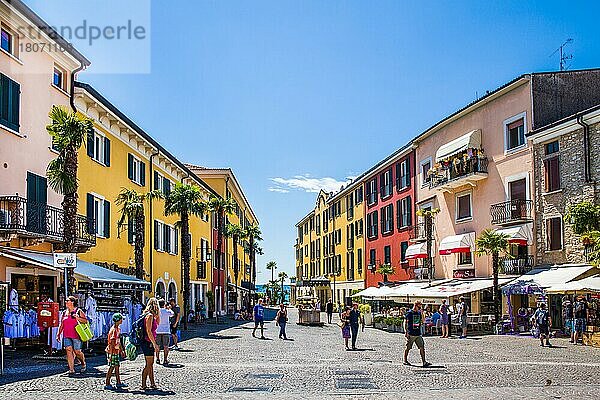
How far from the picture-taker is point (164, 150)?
4562 centimetres

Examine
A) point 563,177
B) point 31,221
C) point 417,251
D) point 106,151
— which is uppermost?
point 106,151

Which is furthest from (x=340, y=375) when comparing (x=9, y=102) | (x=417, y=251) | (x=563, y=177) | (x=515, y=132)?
(x=417, y=251)

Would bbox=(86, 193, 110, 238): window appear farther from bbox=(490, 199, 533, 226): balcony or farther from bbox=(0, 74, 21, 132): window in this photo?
bbox=(490, 199, 533, 226): balcony

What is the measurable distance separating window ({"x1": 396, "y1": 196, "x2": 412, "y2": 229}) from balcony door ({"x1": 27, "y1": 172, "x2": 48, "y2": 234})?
3171cm

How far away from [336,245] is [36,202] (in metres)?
59.1

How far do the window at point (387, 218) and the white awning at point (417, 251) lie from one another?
22.8ft

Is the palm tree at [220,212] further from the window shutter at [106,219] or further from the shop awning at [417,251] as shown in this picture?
the window shutter at [106,219]

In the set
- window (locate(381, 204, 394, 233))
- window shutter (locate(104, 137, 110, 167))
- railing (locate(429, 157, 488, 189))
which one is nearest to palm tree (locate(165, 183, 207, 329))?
window shutter (locate(104, 137, 110, 167))

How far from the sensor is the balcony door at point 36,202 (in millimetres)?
25406

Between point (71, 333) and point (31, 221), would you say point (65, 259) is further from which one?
point (31, 221)

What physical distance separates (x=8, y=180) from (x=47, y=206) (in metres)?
1.45

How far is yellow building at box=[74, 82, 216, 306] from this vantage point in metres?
32.6

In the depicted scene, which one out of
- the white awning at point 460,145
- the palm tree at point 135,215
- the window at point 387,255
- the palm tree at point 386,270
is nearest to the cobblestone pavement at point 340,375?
the palm tree at point 135,215

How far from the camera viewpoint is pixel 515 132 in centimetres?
3991
